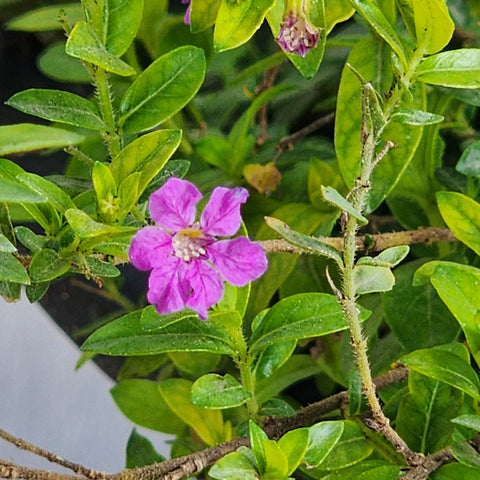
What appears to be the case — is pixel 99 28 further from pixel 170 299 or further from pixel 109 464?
pixel 109 464

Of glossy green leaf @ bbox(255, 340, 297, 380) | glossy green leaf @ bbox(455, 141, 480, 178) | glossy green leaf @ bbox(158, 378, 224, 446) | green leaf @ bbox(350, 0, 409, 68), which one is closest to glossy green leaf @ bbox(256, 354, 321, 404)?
glossy green leaf @ bbox(158, 378, 224, 446)

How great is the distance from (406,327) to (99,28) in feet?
1.20

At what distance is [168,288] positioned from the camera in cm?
48

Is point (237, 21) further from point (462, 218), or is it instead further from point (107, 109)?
point (462, 218)

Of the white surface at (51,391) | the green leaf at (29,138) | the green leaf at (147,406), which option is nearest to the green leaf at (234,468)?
the green leaf at (29,138)

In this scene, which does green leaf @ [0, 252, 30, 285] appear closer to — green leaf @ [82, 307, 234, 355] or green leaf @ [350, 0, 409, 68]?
green leaf @ [82, 307, 234, 355]

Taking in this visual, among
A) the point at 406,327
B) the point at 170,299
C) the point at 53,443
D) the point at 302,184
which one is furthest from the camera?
the point at 53,443

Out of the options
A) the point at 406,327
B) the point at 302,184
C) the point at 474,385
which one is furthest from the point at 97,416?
the point at 474,385

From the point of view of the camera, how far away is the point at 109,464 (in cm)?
123

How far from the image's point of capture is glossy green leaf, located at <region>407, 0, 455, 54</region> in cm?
49

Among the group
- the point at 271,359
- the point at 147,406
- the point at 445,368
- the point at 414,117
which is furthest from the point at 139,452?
the point at 414,117

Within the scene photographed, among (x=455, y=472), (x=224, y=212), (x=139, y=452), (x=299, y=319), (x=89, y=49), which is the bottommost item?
(x=139, y=452)

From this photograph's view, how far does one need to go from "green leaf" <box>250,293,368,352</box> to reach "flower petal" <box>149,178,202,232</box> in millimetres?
109

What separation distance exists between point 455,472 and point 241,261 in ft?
0.70
